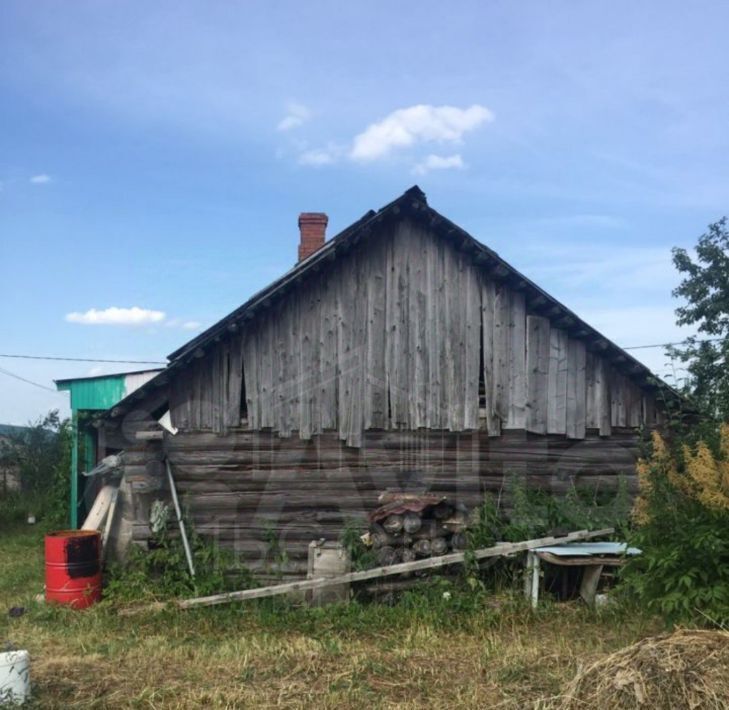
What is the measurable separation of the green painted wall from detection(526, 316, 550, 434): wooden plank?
34.7 feet

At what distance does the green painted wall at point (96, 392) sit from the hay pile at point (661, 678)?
14690 mm

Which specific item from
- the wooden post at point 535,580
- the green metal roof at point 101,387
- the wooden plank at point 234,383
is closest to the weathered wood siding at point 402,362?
the wooden plank at point 234,383

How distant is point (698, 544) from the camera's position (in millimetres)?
6305

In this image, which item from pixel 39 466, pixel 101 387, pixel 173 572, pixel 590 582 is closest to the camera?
pixel 590 582

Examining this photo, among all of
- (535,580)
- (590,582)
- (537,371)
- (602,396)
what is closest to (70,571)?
→ (535,580)

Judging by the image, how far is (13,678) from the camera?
6129mm

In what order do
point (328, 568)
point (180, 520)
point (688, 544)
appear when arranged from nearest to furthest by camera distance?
point (688, 544)
point (328, 568)
point (180, 520)

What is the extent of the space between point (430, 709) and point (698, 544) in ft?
8.22

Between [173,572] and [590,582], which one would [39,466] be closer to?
[173,572]

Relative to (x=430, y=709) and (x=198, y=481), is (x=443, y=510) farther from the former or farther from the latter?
(x=430, y=709)

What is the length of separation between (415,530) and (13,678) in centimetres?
520

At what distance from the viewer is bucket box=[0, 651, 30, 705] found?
6.06 m

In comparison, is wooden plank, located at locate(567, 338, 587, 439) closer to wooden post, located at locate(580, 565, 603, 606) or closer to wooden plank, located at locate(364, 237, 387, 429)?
wooden post, located at locate(580, 565, 603, 606)

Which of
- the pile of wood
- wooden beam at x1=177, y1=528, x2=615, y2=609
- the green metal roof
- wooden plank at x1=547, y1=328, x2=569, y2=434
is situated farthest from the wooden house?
the green metal roof
